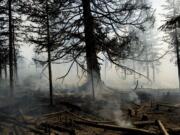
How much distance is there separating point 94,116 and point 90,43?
5448mm

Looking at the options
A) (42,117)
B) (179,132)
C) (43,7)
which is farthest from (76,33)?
(179,132)

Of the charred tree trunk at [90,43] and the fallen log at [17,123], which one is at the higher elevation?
the charred tree trunk at [90,43]

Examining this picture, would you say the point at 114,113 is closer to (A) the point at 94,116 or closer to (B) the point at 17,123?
(A) the point at 94,116

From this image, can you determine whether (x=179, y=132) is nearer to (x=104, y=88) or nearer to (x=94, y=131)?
(x=94, y=131)

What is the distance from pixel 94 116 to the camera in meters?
10.8

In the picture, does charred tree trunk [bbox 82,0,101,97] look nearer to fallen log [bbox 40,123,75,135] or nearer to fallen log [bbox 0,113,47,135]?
fallen log [bbox 0,113,47,135]

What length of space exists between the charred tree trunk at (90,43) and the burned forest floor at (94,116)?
159cm

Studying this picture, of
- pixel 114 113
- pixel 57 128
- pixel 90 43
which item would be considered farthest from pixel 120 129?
pixel 90 43

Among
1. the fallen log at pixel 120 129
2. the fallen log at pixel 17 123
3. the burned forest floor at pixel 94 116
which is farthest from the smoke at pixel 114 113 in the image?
the fallen log at pixel 17 123

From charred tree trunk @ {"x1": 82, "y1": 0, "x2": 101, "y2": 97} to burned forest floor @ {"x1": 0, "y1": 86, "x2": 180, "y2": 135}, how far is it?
5.23 ft

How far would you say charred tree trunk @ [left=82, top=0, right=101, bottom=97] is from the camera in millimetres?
14188

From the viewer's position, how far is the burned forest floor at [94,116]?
26.9 feet

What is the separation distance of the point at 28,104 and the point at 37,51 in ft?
10.5

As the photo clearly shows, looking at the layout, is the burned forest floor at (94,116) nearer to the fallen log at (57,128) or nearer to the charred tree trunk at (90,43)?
the fallen log at (57,128)
